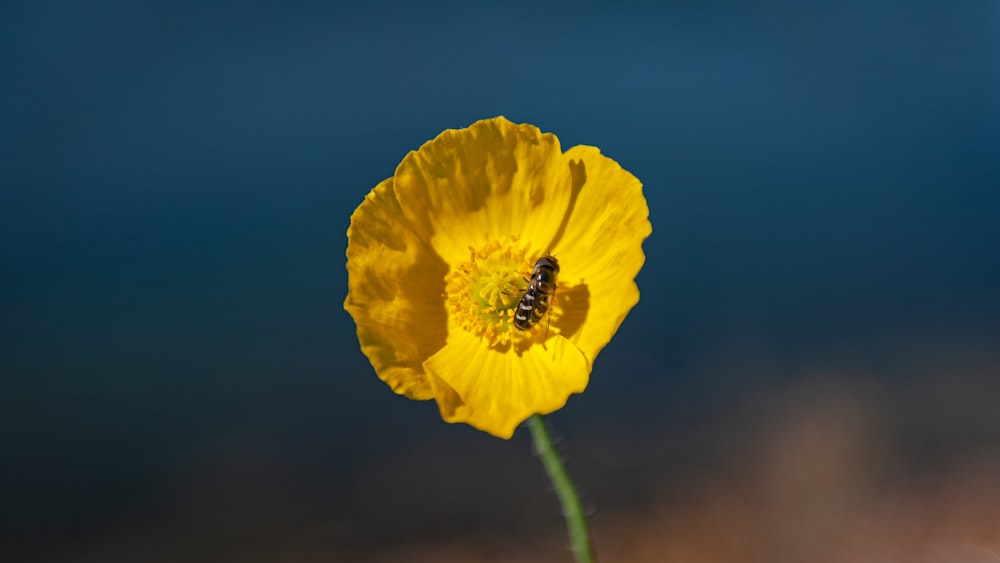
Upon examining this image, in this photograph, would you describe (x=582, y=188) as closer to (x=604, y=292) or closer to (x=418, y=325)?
(x=604, y=292)

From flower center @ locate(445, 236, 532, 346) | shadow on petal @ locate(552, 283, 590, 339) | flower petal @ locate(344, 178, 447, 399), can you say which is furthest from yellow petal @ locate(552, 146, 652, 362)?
flower petal @ locate(344, 178, 447, 399)

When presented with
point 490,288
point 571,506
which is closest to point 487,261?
point 490,288

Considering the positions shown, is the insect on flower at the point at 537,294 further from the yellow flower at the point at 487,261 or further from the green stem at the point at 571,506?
the green stem at the point at 571,506

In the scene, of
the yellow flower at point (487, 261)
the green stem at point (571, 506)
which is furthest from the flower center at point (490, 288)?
the green stem at point (571, 506)

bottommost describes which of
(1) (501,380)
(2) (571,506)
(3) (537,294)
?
(2) (571,506)

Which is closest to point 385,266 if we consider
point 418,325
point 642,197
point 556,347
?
point 418,325

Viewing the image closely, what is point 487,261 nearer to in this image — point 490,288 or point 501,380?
point 490,288
